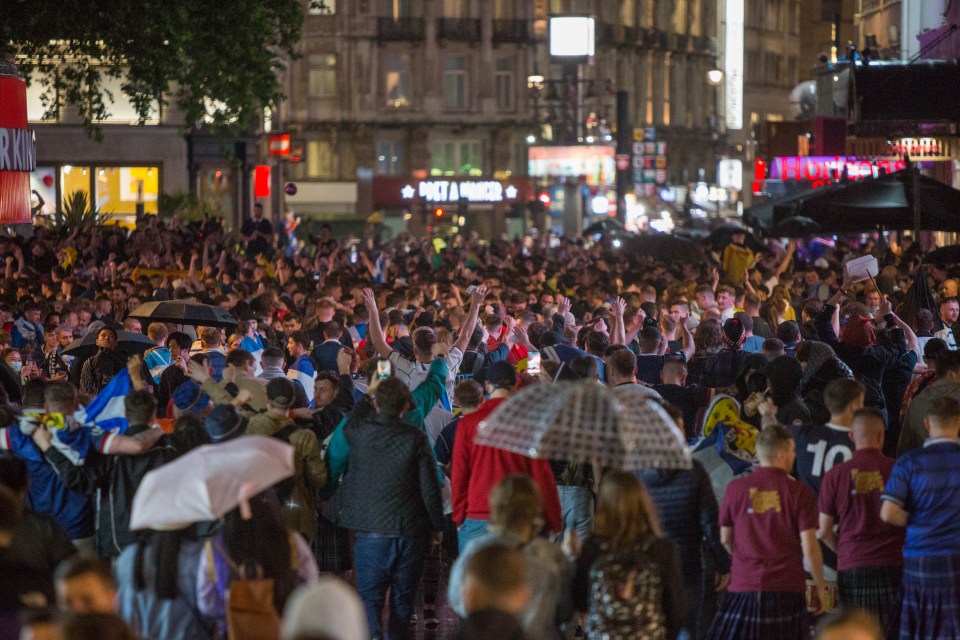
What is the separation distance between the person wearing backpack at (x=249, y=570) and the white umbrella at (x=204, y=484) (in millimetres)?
167

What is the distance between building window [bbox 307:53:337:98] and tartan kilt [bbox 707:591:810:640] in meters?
59.6

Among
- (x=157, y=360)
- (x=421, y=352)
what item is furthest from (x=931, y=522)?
(x=157, y=360)

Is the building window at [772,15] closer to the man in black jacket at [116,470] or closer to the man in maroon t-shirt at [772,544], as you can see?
the man in black jacket at [116,470]

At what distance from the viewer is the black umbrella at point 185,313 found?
542 inches

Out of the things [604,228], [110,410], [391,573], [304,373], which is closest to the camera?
[391,573]

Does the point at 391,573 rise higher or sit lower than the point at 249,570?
lower

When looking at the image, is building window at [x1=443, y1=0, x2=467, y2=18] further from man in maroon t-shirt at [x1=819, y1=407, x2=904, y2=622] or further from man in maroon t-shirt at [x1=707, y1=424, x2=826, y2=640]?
man in maroon t-shirt at [x1=707, y1=424, x2=826, y2=640]

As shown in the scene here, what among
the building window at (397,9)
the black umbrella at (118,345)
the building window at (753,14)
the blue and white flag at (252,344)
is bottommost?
the blue and white flag at (252,344)

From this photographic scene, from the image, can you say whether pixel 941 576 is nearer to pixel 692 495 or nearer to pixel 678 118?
pixel 692 495

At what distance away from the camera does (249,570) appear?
21.0 feet

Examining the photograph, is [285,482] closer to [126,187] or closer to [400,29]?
[126,187]

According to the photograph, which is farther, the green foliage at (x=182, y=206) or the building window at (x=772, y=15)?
the building window at (x=772, y=15)

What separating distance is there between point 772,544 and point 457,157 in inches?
2383

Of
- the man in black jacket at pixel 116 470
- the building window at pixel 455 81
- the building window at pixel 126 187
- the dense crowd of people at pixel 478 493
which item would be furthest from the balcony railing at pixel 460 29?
the man in black jacket at pixel 116 470
